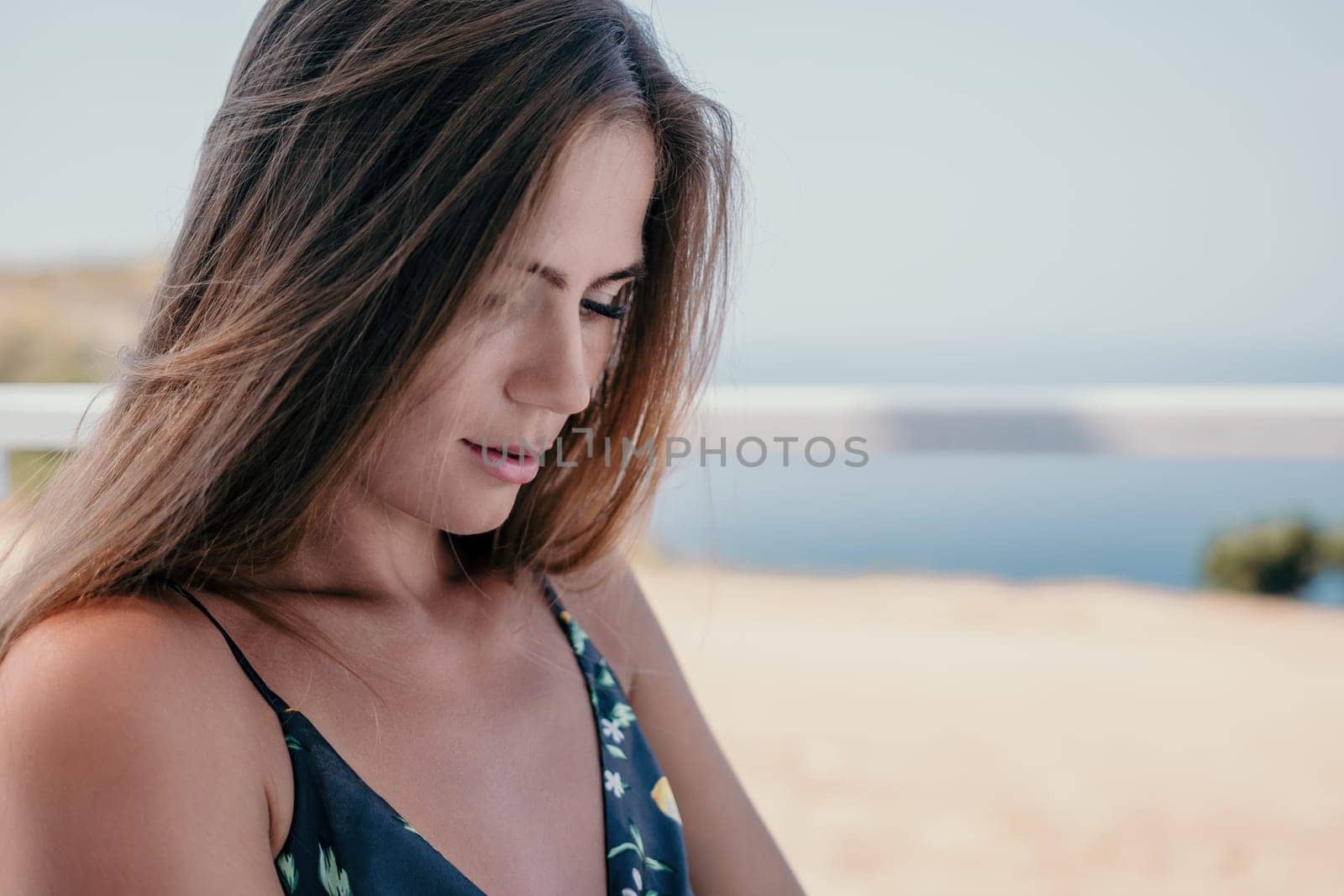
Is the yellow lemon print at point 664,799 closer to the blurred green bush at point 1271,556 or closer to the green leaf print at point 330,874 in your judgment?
the green leaf print at point 330,874

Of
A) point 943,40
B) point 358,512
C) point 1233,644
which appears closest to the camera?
point 358,512

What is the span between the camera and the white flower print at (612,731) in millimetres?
968

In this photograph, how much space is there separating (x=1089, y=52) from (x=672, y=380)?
3245 cm

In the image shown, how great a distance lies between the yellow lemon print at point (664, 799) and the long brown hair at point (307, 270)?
37 cm

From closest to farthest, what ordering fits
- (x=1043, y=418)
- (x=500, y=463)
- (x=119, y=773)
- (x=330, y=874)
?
(x=119, y=773), (x=330, y=874), (x=500, y=463), (x=1043, y=418)

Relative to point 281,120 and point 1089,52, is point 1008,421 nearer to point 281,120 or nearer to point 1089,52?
point 281,120

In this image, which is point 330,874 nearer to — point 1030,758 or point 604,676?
point 604,676

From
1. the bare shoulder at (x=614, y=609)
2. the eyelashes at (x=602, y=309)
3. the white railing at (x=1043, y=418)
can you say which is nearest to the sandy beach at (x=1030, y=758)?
the white railing at (x=1043, y=418)

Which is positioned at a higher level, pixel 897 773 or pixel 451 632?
pixel 451 632

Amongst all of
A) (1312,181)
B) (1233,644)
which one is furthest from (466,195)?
(1312,181)

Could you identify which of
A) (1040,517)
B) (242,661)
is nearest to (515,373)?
(242,661)

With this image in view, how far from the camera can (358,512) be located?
34.8 inches

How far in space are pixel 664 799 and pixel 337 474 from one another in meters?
0.44

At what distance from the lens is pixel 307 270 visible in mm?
727
